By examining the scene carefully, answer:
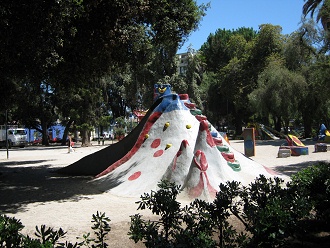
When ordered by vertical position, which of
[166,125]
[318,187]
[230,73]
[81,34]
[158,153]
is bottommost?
[318,187]

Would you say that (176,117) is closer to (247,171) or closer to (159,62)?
(247,171)

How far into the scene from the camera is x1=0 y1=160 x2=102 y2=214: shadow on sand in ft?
32.2

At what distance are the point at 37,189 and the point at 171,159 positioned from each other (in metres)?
4.48

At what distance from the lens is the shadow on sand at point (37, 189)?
980 centimetres

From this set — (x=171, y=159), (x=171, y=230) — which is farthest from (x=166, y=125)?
(x=171, y=230)

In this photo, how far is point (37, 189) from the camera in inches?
461

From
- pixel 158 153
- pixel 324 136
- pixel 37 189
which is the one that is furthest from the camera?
pixel 324 136

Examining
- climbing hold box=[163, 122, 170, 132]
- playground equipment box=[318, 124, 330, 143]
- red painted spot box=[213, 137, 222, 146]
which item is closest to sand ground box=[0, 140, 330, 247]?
climbing hold box=[163, 122, 170, 132]

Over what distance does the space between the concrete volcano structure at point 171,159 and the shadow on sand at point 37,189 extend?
0.75 meters

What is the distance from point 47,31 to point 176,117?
5.59m

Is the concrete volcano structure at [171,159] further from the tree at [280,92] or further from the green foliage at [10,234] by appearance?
the tree at [280,92]

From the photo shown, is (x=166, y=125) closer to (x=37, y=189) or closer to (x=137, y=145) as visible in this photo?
(x=137, y=145)

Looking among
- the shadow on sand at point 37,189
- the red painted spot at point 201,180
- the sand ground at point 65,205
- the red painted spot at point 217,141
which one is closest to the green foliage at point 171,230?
the sand ground at point 65,205

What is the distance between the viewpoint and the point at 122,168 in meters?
12.2
